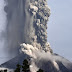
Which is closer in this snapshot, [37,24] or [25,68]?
[25,68]

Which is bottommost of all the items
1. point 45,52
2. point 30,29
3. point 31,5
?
point 45,52

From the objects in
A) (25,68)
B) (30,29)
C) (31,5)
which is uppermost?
(31,5)

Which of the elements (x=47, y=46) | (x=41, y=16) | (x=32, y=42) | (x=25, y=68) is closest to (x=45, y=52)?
(x=47, y=46)

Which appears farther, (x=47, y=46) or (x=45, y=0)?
(x=47, y=46)

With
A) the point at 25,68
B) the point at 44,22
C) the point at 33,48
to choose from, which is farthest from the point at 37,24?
the point at 25,68

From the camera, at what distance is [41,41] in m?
190

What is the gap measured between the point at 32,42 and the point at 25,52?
15.0 metres

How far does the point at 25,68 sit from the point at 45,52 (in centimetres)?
15320

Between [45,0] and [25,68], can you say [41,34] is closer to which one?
[45,0]

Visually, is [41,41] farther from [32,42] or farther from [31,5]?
[31,5]

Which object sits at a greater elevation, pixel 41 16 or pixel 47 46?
pixel 41 16

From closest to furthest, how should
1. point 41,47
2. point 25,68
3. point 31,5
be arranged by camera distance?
point 25,68 → point 31,5 → point 41,47

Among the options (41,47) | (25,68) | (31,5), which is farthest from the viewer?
(41,47)

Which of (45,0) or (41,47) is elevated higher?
(45,0)
